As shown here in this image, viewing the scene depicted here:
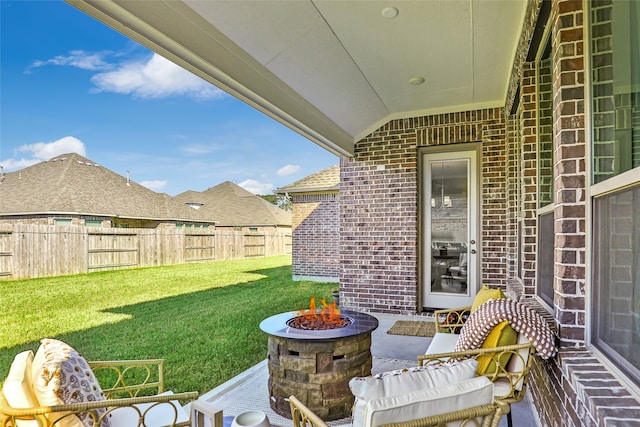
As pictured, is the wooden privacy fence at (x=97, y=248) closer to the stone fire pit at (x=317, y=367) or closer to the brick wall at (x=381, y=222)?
the brick wall at (x=381, y=222)

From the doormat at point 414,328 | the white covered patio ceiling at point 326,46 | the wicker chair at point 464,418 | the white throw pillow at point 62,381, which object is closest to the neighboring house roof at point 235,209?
the doormat at point 414,328

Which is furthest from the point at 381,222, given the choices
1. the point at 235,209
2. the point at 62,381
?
the point at 235,209

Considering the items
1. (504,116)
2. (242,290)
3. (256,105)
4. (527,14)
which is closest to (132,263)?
(242,290)

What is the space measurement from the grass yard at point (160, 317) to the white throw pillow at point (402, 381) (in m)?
2.62

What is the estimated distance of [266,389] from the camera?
3.29 meters

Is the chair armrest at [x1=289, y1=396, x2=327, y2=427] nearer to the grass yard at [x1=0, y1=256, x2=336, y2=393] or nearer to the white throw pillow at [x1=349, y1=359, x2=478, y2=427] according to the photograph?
the white throw pillow at [x1=349, y1=359, x2=478, y2=427]

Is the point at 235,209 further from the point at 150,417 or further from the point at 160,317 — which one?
the point at 150,417

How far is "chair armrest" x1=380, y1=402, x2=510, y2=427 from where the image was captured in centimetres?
130

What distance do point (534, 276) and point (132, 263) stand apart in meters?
12.7

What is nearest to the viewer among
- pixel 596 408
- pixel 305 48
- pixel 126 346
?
pixel 596 408

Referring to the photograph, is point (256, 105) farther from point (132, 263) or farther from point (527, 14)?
point (132, 263)

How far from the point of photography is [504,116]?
532cm

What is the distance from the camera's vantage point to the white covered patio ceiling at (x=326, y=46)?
9.14ft

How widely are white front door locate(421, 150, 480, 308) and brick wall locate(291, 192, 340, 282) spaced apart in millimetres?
4589
